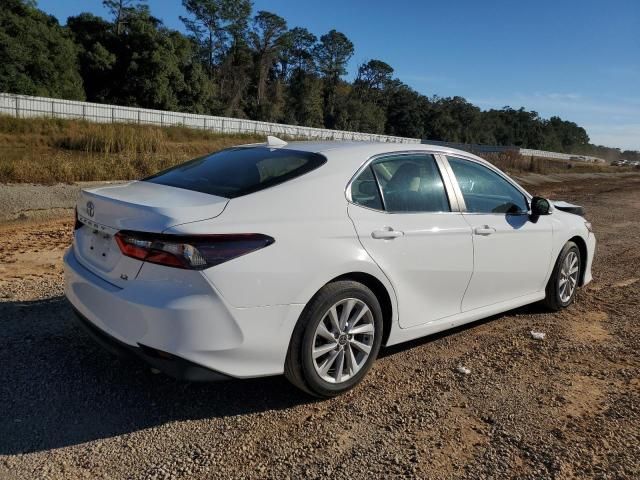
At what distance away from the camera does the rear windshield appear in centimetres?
338

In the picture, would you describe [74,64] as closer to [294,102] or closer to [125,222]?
[294,102]

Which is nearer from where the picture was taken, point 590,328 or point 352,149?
point 352,149

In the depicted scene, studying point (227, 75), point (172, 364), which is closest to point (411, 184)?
point (172, 364)

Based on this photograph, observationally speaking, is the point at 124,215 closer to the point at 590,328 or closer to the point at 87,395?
the point at 87,395

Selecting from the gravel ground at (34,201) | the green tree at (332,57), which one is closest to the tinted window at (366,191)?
the gravel ground at (34,201)

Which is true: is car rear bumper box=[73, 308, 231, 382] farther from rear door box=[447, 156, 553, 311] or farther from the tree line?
the tree line

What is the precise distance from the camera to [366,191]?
144 inches

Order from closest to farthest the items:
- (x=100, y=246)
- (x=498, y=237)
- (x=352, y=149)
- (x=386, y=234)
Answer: (x=100, y=246) < (x=386, y=234) < (x=352, y=149) < (x=498, y=237)

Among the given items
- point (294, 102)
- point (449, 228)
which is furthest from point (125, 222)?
point (294, 102)

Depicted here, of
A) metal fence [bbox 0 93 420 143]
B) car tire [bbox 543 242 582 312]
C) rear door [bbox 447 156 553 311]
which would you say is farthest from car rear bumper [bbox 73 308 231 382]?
metal fence [bbox 0 93 420 143]

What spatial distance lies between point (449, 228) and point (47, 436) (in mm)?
2833

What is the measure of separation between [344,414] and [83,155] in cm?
1569

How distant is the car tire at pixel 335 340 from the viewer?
10.4ft

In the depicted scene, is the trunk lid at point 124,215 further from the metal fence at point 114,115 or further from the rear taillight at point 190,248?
the metal fence at point 114,115
